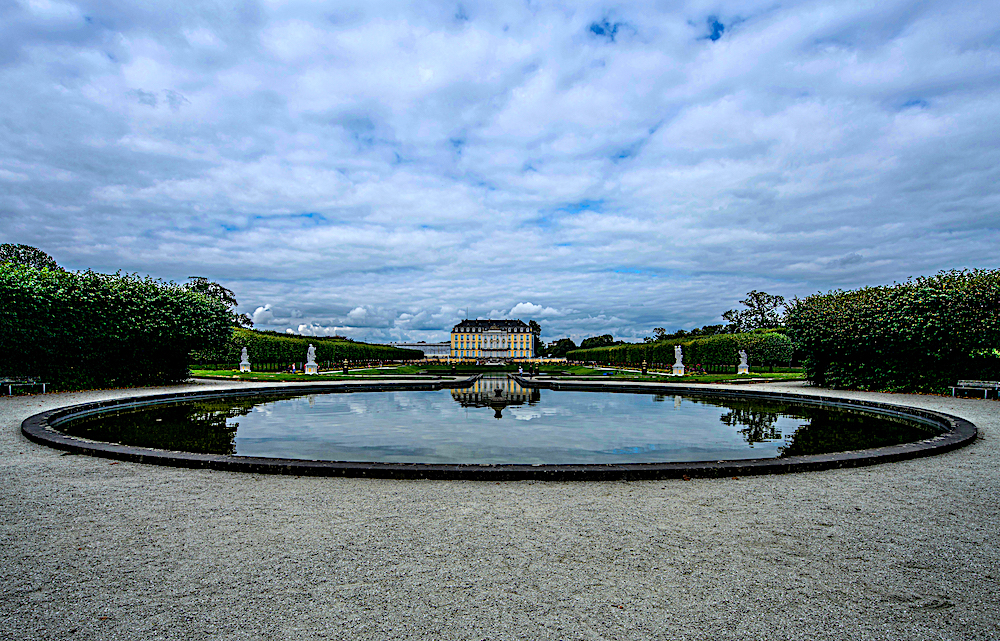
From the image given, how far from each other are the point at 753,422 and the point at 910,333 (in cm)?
1005

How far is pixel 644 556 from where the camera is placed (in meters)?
3.90

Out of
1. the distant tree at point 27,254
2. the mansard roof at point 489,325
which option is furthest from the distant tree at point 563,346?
the distant tree at point 27,254

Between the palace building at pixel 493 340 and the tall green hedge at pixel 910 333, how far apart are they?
12698 centimetres

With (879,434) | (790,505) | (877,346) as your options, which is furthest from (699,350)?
(790,505)

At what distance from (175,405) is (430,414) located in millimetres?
8359

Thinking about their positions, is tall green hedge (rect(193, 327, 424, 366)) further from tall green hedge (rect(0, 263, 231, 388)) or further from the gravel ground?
the gravel ground

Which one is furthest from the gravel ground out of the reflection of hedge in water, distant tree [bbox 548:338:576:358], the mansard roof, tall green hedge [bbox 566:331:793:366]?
the mansard roof

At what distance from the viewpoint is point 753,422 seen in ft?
41.3

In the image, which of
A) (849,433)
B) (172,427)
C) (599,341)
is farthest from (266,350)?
A: (599,341)

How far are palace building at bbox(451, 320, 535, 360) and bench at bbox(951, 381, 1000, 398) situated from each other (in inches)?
5151

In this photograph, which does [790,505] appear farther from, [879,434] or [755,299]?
[755,299]

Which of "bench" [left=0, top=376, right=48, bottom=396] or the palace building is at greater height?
the palace building

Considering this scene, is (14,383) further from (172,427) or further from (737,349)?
(737,349)

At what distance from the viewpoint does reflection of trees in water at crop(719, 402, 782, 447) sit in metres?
10.3
